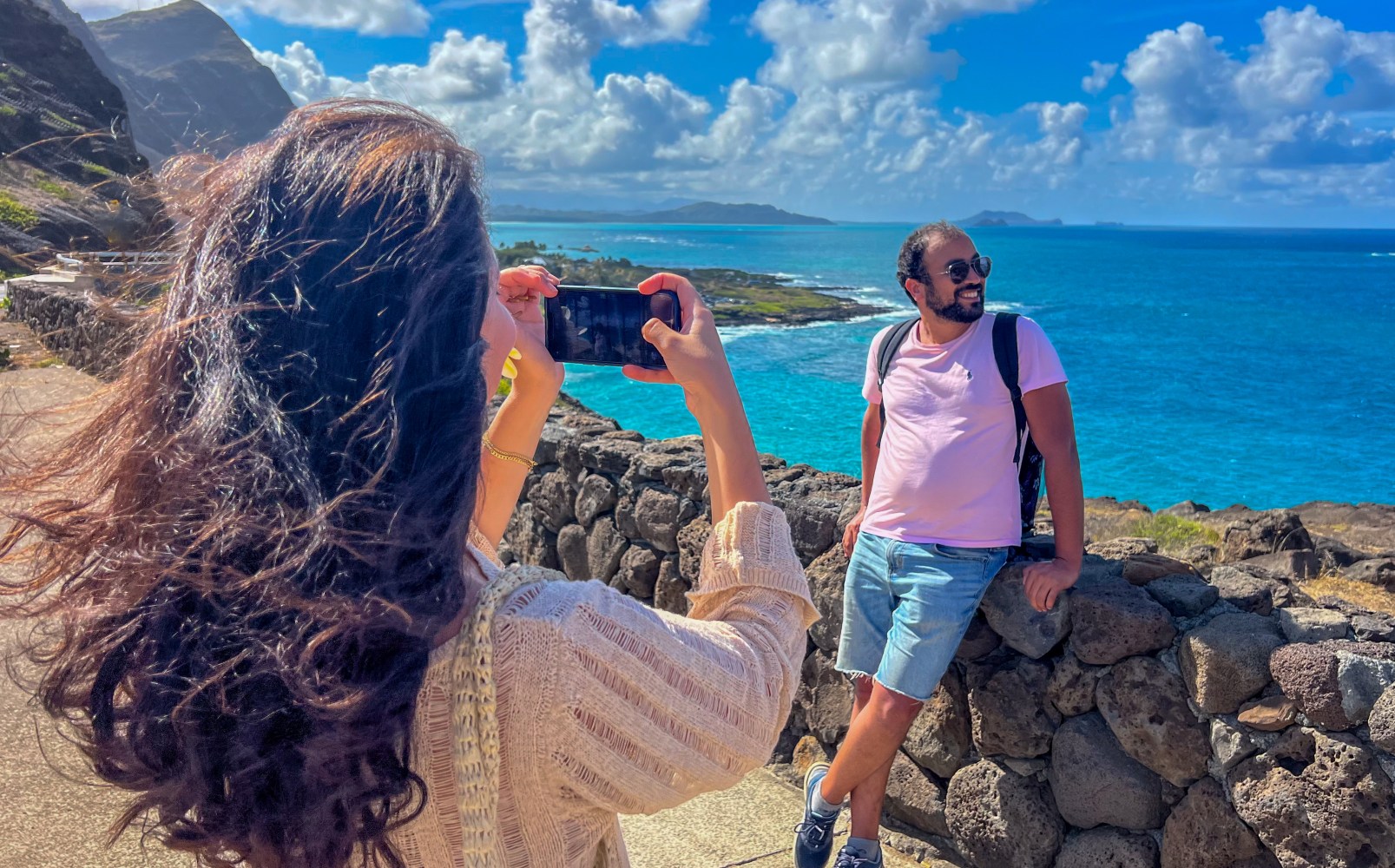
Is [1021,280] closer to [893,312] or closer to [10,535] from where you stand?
[893,312]

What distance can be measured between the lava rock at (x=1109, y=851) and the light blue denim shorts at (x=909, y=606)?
66 centimetres

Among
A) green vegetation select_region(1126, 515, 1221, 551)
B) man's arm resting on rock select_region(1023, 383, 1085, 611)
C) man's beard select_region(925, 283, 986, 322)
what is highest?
man's beard select_region(925, 283, 986, 322)

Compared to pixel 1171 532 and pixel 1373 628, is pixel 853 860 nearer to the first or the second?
pixel 1373 628

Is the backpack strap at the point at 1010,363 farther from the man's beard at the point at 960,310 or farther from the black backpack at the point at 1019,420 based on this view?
the man's beard at the point at 960,310

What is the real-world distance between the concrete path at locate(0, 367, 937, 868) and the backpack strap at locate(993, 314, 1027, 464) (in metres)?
1.43

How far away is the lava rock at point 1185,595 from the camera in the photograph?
268 centimetres

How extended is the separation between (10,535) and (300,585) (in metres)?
0.41

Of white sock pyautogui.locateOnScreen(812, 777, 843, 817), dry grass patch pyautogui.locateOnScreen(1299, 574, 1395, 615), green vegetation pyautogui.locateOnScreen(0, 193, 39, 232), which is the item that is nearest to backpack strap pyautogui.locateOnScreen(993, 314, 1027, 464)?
white sock pyautogui.locateOnScreen(812, 777, 843, 817)

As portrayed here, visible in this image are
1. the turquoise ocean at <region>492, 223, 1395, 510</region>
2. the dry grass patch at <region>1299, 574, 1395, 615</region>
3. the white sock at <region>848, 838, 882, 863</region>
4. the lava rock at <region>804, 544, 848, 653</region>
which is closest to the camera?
the white sock at <region>848, 838, 882, 863</region>

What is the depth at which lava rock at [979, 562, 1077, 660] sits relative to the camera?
112 inches

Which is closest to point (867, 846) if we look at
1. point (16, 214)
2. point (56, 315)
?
point (56, 315)

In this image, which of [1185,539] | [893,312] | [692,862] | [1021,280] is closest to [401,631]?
[692,862]

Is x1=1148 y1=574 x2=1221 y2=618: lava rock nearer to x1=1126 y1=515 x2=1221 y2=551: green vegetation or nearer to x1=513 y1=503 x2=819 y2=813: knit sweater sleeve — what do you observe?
x1=513 y1=503 x2=819 y2=813: knit sweater sleeve

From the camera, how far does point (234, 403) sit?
0.81m
